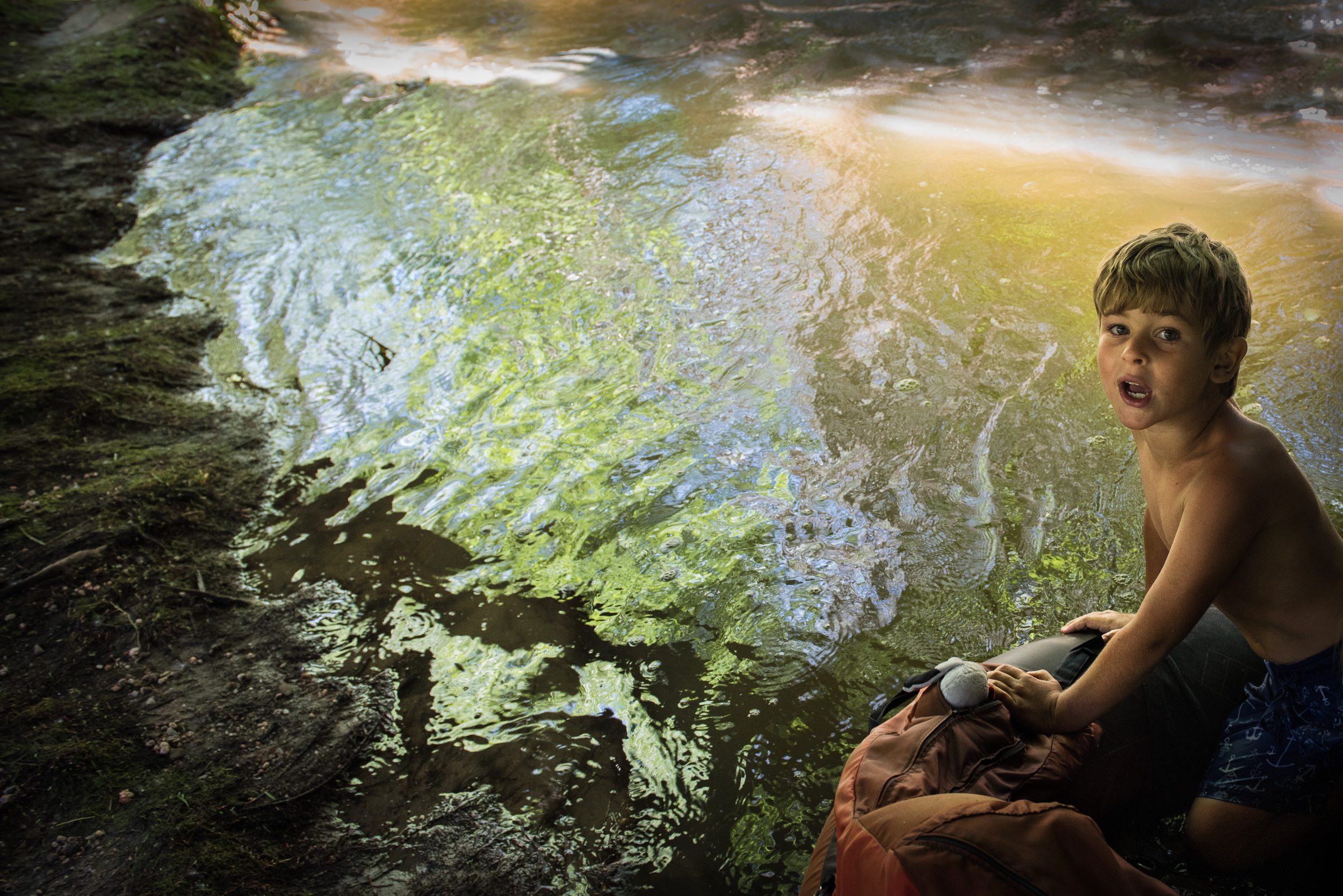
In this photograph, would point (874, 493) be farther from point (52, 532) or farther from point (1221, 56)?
point (1221, 56)

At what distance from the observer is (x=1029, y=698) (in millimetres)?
1677

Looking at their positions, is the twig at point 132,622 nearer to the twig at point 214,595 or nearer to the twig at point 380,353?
the twig at point 214,595

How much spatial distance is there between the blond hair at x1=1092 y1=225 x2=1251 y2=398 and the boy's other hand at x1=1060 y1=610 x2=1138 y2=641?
62cm

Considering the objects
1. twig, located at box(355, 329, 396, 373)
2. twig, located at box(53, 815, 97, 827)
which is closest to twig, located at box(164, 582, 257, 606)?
twig, located at box(53, 815, 97, 827)

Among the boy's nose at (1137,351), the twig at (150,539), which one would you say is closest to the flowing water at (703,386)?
the twig at (150,539)

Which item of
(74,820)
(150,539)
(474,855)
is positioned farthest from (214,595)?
(474,855)

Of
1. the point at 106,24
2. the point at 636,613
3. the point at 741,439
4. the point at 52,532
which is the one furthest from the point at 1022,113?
the point at 106,24

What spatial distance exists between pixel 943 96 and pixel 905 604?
540 cm

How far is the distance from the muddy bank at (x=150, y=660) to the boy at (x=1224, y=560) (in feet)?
4.99

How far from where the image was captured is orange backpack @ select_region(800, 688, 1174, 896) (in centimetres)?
115

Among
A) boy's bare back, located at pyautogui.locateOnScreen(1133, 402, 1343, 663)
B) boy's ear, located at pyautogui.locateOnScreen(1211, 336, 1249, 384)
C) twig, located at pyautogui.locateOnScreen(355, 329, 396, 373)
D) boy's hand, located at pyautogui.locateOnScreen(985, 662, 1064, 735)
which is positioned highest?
boy's ear, located at pyautogui.locateOnScreen(1211, 336, 1249, 384)

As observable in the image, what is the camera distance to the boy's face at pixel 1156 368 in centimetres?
160

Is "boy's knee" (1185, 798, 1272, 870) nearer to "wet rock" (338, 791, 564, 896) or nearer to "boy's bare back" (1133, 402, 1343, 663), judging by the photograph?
"boy's bare back" (1133, 402, 1343, 663)

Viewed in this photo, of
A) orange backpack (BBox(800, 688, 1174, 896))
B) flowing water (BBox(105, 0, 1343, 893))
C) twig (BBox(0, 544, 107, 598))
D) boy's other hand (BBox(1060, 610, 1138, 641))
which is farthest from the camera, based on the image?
twig (BBox(0, 544, 107, 598))
